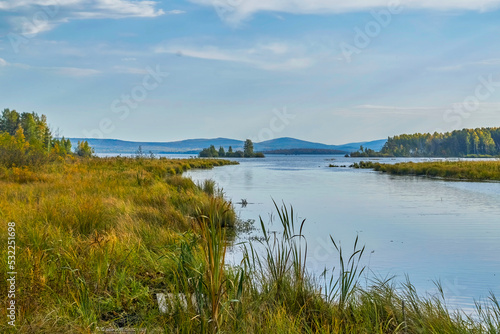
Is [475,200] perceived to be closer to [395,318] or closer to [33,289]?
[395,318]

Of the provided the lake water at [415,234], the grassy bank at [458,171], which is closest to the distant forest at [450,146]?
the grassy bank at [458,171]

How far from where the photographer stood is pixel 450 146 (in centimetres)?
11569

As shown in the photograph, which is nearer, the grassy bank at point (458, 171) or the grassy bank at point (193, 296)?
the grassy bank at point (193, 296)

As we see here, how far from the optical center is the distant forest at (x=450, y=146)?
371 ft

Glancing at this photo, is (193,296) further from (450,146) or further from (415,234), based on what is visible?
(450,146)

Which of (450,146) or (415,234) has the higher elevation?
(450,146)

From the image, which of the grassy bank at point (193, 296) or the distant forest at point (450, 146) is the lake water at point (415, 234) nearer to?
the grassy bank at point (193, 296)

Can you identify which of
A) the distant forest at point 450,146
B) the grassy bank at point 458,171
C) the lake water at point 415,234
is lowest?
the lake water at point 415,234

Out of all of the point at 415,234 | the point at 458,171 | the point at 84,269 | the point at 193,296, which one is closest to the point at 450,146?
the point at 458,171

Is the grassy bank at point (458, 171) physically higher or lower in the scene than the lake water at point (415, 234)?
higher

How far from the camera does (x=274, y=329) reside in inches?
114

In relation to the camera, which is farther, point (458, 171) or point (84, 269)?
→ point (458, 171)

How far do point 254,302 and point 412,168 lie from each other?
110 feet

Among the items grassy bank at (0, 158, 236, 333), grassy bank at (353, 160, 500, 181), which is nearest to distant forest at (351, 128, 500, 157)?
grassy bank at (353, 160, 500, 181)
